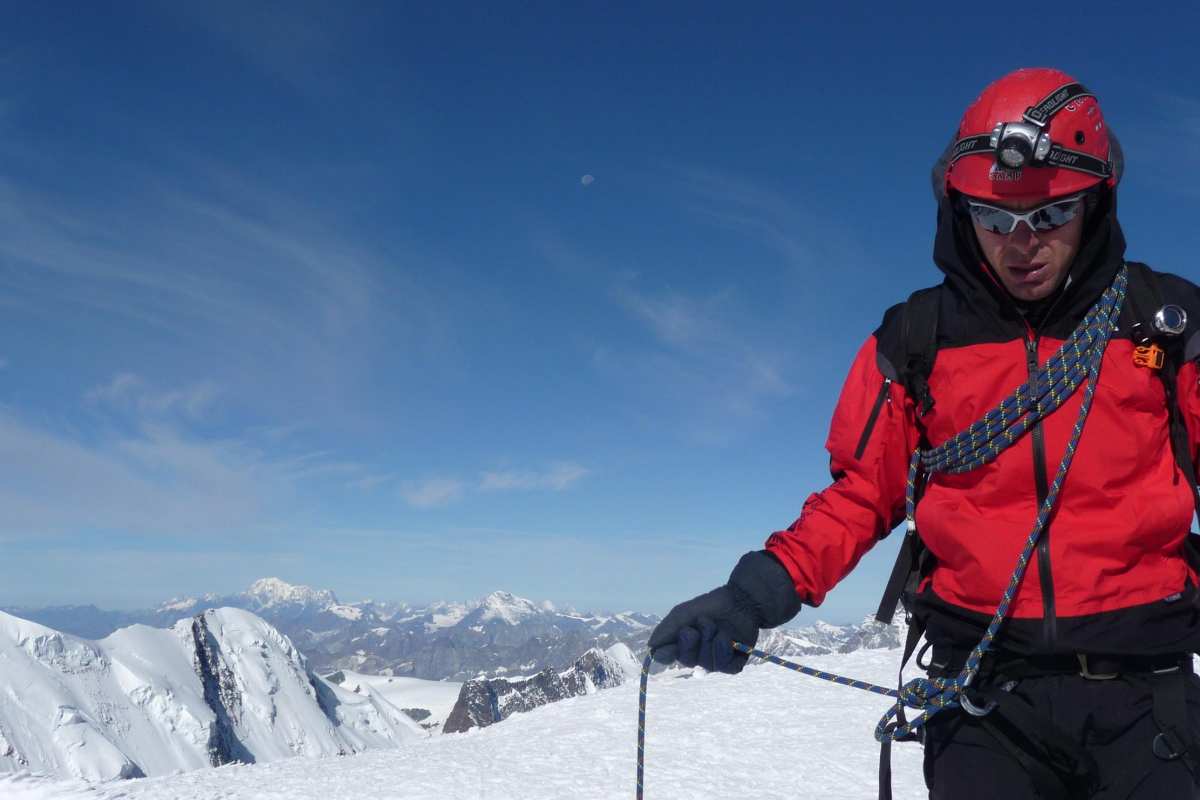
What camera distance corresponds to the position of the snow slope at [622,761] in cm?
1079

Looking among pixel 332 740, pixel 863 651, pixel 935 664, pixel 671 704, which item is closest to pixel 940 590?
pixel 935 664

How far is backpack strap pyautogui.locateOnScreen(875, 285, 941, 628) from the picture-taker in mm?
2895

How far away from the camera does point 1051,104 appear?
2.78m

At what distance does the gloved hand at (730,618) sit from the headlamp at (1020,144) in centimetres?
158

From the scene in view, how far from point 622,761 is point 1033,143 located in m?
11.6

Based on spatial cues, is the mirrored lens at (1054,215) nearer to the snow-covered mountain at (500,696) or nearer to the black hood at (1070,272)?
the black hood at (1070,272)

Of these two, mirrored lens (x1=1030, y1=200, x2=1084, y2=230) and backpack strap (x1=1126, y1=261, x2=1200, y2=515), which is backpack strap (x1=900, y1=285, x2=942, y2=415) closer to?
mirrored lens (x1=1030, y1=200, x2=1084, y2=230)

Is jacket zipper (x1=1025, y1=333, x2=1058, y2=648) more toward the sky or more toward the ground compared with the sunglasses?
more toward the ground

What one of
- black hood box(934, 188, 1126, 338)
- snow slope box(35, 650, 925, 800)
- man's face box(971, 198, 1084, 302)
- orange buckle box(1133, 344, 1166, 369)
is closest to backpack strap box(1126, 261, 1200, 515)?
orange buckle box(1133, 344, 1166, 369)

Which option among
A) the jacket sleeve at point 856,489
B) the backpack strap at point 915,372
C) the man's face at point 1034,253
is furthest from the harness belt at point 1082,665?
the man's face at point 1034,253

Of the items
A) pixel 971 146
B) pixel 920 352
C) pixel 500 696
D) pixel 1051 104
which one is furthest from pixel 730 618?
pixel 500 696

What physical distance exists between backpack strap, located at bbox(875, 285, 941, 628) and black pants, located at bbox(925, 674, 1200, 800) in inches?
19.4

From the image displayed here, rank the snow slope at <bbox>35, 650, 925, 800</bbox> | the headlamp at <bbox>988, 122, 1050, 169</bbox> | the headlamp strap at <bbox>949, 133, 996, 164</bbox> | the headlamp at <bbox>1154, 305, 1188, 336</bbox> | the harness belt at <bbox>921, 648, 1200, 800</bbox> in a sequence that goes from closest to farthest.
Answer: the harness belt at <bbox>921, 648, 1200, 800</bbox>
the headlamp at <bbox>1154, 305, 1188, 336</bbox>
the headlamp at <bbox>988, 122, 1050, 169</bbox>
the headlamp strap at <bbox>949, 133, 996, 164</bbox>
the snow slope at <bbox>35, 650, 925, 800</bbox>

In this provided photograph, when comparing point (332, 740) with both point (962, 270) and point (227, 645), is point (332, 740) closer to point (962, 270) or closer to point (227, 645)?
point (227, 645)
